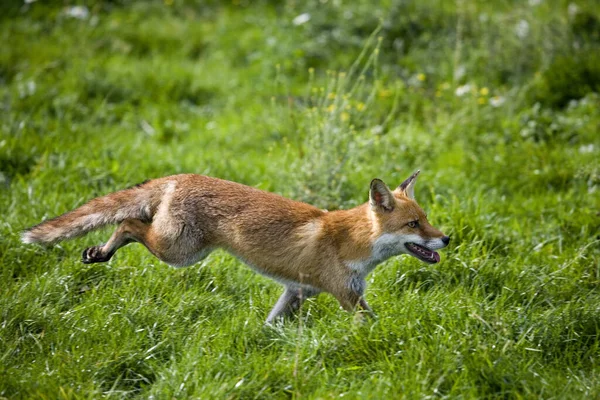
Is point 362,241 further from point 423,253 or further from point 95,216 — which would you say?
point 95,216

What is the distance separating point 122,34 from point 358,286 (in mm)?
7654

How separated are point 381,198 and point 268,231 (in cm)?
84

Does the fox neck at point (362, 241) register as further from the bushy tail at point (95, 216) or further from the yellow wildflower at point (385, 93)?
the yellow wildflower at point (385, 93)

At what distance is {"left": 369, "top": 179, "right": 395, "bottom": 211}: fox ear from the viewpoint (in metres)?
5.03

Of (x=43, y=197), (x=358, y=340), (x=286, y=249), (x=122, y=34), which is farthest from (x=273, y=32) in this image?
(x=358, y=340)

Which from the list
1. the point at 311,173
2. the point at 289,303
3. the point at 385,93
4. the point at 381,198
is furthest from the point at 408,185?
the point at 385,93

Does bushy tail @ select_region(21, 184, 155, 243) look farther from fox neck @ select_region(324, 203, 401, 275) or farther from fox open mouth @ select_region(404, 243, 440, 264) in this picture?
fox open mouth @ select_region(404, 243, 440, 264)

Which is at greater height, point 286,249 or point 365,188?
point 286,249

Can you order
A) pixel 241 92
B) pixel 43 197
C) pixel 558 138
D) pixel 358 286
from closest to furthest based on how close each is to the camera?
pixel 358 286 → pixel 43 197 → pixel 558 138 → pixel 241 92

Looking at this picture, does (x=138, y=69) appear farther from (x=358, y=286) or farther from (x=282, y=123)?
(x=358, y=286)

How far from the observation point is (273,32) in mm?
11109

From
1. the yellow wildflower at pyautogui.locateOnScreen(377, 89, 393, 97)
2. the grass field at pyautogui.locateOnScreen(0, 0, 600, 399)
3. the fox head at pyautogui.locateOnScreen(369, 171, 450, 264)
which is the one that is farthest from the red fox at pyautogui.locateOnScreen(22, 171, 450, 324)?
the yellow wildflower at pyautogui.locateOnScreen(377, 89, 393, 97)

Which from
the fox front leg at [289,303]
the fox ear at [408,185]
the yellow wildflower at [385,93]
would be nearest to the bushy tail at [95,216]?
the fox front leg at [289,303]

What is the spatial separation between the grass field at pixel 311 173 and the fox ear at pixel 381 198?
680 mm
